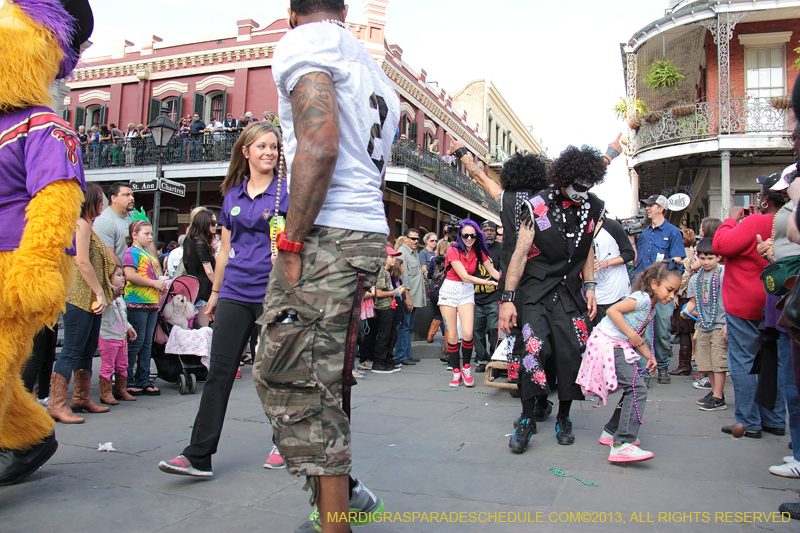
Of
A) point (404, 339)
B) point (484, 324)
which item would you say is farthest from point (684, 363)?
point (404, 339)

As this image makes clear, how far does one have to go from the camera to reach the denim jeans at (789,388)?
348cm

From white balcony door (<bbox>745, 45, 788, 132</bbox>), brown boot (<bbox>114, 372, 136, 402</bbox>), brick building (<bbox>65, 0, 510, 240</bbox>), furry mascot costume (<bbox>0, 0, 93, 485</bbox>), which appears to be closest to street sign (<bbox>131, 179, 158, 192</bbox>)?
brown boot (<bbox>114, 372, 136, 402</bbox>)

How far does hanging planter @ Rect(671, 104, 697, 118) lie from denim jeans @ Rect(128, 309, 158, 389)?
15378mm

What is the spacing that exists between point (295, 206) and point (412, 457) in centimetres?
225

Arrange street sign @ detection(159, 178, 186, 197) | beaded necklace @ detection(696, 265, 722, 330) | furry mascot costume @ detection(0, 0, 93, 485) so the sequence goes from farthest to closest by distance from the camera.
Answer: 1. street sign @ detection(159, 178, 186, 197)
2. beaded necklace @ detection(696, 265, 722, 330)
3. furry mascot costume @ detection(0, 0, 93, 485)

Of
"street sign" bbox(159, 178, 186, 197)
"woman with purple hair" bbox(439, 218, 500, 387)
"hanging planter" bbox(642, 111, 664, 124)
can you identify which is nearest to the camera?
"woman with purple hair" bbox(439, 218, 500, 387)

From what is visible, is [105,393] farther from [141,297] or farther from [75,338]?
[141,297]

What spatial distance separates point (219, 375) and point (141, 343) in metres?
3.09

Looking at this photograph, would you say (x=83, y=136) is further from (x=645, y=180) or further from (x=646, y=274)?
(x=646, y=274)

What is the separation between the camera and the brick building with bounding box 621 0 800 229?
15227 mm

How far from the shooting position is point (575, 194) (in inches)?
162

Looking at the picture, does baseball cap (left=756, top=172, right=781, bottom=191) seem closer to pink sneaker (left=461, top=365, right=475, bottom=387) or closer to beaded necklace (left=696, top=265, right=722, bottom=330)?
beaded necklace (left=696, top=265, right=722, bottom=330)

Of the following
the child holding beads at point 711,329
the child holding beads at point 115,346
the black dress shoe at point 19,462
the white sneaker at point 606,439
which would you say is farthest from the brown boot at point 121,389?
the child holding beads at point 711,329

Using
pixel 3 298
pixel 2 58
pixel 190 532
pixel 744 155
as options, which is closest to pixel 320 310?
pixel 190 532
